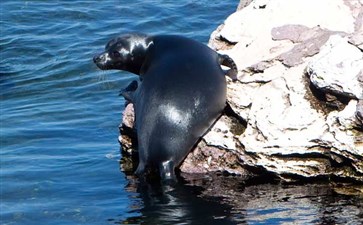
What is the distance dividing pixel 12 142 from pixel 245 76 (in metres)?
2.73

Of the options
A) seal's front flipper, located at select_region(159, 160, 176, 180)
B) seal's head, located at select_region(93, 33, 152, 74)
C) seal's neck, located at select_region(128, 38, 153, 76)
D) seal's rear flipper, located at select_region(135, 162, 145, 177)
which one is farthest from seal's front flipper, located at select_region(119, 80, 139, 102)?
seal's front flipper, located at select_region(159, 160, 176, 180)

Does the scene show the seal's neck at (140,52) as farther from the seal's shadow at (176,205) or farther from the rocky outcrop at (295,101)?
the seal's shadow at (176,205)

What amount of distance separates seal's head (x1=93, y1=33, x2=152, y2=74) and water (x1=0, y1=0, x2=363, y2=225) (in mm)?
778

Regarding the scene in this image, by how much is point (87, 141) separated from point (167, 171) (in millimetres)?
1838

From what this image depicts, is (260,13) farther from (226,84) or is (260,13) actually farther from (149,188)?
(149,188)

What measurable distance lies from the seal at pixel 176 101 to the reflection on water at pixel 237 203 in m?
0.25

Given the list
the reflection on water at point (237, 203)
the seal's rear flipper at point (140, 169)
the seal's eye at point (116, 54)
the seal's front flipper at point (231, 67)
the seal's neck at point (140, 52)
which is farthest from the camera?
the seal's eye at point (116, 54)

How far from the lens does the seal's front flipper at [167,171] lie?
8.18m

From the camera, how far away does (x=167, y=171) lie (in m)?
8.17

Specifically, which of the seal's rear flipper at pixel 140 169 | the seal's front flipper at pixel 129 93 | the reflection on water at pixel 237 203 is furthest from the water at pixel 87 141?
the seal's front flipper at pixel 129 93

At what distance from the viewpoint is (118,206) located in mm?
7922

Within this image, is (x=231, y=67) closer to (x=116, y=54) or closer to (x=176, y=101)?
(x=176, y=101)

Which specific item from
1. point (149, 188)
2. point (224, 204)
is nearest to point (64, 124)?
point (149, 188)

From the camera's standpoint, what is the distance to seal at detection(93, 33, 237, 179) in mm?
8211
